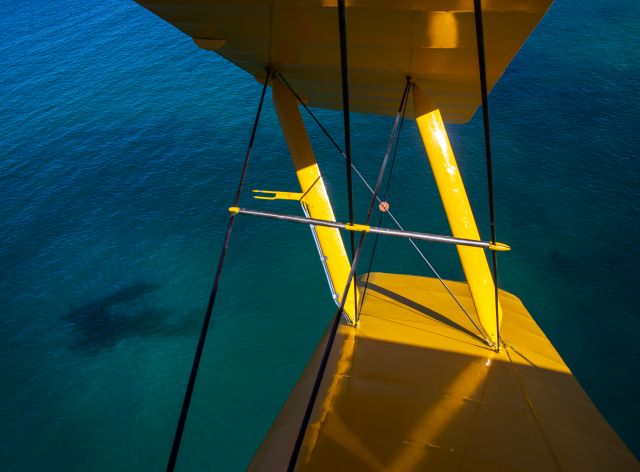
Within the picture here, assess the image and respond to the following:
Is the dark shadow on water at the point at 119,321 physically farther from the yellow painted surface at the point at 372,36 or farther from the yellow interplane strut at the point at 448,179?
the yellow interplane strut at the point at 448,179

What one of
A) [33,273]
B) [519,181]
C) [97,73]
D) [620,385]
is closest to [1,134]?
[97,73]

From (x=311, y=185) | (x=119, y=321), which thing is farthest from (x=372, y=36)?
(x=119, y=321)

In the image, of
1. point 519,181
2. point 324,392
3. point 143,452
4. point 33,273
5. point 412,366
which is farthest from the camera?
point 519,181

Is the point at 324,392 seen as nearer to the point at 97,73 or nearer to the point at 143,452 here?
the point at 143,452

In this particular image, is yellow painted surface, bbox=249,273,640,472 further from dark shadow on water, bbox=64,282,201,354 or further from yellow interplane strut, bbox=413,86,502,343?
dark shadow on water, bbox=64,282,201,354

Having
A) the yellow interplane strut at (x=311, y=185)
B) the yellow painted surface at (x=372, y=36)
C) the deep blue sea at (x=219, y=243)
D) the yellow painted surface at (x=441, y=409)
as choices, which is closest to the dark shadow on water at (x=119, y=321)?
the deep blue sea at (x=219, y=243)

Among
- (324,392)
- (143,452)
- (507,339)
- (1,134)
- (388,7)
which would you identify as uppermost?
(388,7)

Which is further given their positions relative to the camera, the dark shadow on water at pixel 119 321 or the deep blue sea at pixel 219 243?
the dark shadow on water at pixel 119 321
